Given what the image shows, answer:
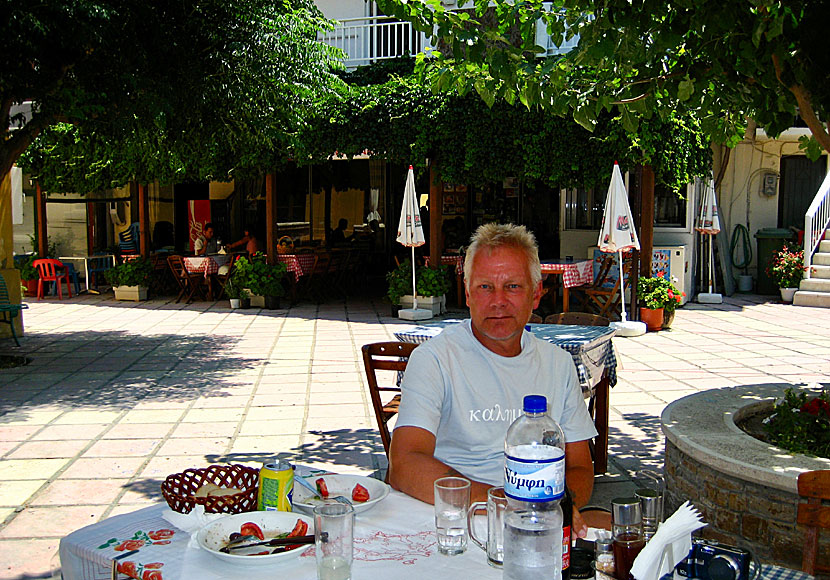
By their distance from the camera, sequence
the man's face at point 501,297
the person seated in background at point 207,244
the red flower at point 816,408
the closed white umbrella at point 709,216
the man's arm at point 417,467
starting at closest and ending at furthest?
the man's arm at point 417,467
the man's face at point 501,297
the red flower at point 816,408
the closed white umbrella at point 709,216
the person seated in background at point 207,244

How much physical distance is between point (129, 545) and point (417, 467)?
0.90 metres

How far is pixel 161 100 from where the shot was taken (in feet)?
26.0

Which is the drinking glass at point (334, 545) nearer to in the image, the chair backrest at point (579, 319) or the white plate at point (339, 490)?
the white plate at point (339, 490)

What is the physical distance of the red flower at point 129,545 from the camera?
188cm

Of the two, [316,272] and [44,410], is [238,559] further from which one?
[316,272]

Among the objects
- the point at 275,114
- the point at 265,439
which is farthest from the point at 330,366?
the point at 275,114

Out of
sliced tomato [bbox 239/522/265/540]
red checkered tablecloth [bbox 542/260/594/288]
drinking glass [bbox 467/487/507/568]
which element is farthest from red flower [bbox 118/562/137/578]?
red checkered tablecloth [bbox 542/260/594/288]

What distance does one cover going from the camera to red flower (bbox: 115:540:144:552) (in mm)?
1880

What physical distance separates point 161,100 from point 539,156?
5360 mm

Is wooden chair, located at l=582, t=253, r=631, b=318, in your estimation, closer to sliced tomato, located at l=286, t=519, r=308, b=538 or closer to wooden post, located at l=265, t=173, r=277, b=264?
wooden post, located at l=265, t=173, r=277, b=264

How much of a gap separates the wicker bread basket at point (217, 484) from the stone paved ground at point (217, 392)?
6.09ft

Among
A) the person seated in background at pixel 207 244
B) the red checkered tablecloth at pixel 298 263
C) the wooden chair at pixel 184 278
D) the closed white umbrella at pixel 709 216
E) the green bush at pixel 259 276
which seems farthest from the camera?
the person seated in background at pixel 207 244

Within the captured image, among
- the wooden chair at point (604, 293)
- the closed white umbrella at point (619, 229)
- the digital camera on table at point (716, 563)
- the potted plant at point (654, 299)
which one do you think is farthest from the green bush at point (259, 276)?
the digital camera on table at point (716, 563)

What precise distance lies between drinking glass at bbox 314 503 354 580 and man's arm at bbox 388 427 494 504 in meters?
0.66
